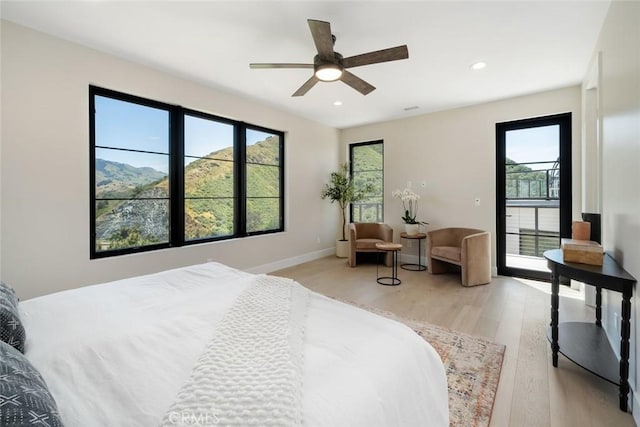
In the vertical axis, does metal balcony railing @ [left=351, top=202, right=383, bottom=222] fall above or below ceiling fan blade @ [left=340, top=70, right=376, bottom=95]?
below

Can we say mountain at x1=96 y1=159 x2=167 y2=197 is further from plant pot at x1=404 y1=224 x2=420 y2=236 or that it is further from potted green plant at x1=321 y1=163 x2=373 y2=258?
plant pot at x1=404 y1=224 x2=420 y2=236

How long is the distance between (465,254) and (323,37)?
3231mm

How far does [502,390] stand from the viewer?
1.79 m

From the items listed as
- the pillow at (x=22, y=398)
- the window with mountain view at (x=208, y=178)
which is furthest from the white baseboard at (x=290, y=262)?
the pillow at (x=22, y=398)

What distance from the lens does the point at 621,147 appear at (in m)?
1.89

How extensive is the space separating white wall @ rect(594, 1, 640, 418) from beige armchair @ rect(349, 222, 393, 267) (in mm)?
2811

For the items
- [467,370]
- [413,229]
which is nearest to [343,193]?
[413,229]

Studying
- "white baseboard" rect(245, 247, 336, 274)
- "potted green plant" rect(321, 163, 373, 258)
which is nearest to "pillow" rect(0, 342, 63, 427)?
"white baseboard" rect(245, 247, 336, 274)

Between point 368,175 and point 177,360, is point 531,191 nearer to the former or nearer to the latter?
point 368,175

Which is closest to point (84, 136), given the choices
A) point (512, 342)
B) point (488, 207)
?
point (512, 342)

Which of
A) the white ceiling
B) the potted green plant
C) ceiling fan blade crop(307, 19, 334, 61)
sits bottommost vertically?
the potted green plant

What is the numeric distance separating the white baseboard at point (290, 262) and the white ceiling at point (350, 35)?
8.80ft

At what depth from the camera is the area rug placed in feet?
5.24

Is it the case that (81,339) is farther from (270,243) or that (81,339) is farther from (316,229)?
(316,229)
